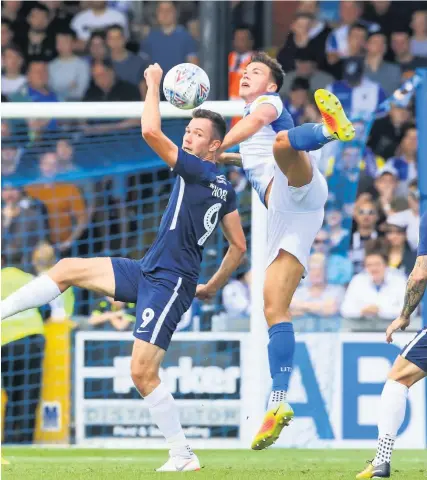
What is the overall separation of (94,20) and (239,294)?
5224 mm

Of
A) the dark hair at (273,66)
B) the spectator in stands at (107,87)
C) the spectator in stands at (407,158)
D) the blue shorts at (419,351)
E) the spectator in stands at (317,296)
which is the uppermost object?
the spectator in stands at (107,87)

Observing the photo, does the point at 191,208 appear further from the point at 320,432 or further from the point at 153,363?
the point at 320,432

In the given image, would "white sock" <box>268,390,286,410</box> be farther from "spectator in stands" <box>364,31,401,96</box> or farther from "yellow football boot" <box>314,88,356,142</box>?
"spectator in stands" <box>364,31,401,96</box>

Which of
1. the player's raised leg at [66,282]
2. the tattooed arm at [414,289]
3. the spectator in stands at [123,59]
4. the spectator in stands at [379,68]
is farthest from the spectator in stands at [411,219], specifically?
the player's raised leg at [66,282]

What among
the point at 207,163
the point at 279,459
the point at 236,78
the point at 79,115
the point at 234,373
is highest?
the point at 236,78

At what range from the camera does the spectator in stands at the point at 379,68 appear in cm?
1343

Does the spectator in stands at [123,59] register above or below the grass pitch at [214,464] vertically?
above

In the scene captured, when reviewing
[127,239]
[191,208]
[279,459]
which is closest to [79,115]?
[127,239]

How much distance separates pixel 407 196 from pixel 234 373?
2.98 m

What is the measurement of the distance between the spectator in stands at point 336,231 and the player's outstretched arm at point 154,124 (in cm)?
355

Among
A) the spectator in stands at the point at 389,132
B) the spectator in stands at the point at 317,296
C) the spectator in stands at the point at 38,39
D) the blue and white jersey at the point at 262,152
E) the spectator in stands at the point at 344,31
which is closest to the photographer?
the blue and white jersey at the point at 262,152

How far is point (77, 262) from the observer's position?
7.83 metres

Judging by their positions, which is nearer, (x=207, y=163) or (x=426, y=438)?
(x=207, y=163)

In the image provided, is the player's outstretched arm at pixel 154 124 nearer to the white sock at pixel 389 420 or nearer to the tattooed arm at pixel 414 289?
the tattooed arm at pixel 414 289
